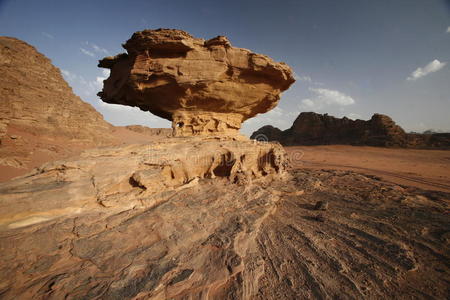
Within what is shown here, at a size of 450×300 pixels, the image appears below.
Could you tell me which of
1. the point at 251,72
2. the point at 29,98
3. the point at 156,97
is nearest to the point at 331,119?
the point at 251,72

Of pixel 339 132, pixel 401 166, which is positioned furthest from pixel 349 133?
pixel 401 166

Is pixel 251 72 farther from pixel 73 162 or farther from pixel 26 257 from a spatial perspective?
pixel 26 257

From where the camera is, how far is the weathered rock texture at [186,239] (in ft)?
6.53

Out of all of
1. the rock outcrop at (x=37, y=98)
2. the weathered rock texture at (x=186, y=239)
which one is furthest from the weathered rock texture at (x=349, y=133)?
the rock outcrop at (x=37, y=98)

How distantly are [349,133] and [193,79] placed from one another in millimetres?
29721

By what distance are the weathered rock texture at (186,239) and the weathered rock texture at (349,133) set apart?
24.2 metres

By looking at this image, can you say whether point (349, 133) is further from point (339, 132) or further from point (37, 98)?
point (37, 98)

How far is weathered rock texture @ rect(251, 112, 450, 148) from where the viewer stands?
21172 millimetres

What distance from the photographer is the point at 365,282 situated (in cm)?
217

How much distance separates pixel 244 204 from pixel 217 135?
275cm

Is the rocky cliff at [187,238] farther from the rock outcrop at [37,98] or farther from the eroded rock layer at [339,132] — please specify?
the eroded rock layer at [339,132]

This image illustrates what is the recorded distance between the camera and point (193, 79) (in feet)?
16.4

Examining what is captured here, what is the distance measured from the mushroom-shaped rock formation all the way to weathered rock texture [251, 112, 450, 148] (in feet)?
80.8

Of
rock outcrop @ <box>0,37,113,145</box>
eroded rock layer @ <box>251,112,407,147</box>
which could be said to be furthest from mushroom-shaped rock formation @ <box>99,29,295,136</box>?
eroded rock layer @ <box>251,112,407,147</box>
